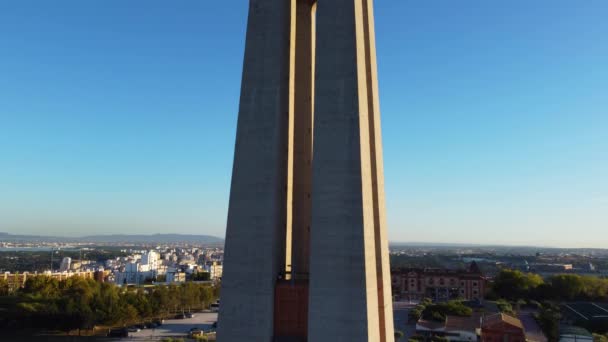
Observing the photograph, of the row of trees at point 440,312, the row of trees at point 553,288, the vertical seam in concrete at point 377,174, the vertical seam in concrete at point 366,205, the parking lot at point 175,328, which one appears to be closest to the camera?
the vertical seam in concrete at point 366,205

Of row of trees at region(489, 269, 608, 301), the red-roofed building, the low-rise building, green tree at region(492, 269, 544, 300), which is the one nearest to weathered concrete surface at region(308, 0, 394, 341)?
the red-roofed building

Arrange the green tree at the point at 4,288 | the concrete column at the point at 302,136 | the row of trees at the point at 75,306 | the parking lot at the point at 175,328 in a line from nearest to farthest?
the concrete column at the point at 302,136 < the parking lot at the point at 175,328 < the row of trees at the point at 75,306 < the green tree at the point at 4,288

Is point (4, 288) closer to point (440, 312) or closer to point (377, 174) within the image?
point (440, 312)

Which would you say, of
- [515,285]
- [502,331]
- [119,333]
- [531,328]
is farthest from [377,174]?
[515,285]

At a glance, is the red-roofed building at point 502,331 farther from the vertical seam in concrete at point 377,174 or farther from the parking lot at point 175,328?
the parking lot at point 175,328

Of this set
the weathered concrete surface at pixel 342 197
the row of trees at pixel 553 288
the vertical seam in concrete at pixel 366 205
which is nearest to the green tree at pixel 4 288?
the weathered concrete surface at pixel 342 197

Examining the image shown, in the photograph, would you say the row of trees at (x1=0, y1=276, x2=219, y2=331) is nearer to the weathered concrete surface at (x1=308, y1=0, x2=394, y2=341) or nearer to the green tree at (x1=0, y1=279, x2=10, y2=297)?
the green tree at (x1=0, y1=279, x2=10, y2=297)

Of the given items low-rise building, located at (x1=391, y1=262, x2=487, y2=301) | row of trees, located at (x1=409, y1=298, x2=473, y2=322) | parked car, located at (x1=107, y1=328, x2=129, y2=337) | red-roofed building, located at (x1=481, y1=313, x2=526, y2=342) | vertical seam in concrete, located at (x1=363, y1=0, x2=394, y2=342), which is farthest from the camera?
low-rise building, located at (x1=391, y1=262, x2=487, y2=301)
